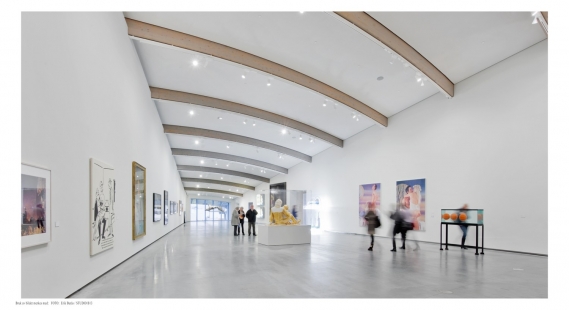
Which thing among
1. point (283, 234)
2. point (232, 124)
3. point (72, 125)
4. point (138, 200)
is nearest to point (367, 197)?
point (283, 234)

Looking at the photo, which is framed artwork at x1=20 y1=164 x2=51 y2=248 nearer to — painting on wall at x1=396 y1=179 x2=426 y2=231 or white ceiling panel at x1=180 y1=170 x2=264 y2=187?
painting on wall at x1=396 y1=179 x2=426 y2=231

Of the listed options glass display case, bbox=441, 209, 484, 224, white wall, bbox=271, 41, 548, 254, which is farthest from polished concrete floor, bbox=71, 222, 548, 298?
white wall, bbox=271, 41, 548, 254

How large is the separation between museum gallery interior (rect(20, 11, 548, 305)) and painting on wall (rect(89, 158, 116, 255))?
1.9 inches

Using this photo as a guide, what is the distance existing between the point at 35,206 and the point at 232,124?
14843 millimetres

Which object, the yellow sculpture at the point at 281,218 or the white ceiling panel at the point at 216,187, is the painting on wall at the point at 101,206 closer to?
the yellow sculpture at the point at 281,218

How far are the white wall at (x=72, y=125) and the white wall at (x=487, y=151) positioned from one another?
33.7 feet

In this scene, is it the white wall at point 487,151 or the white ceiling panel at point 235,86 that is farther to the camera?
the white ceiling panel at point 235,86

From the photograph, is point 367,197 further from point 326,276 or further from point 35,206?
point 35,206

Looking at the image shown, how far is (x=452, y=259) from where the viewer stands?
8680 millimetres

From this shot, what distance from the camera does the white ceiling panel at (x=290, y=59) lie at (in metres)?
9.20

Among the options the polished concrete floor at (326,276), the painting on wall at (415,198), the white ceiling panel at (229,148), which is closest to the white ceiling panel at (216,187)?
the white ceiling panel at (229,148)
